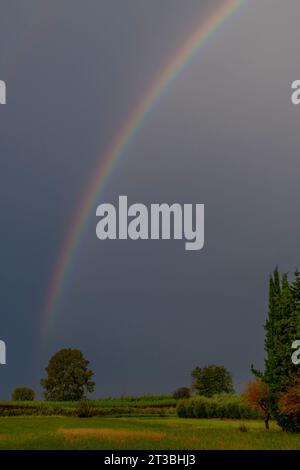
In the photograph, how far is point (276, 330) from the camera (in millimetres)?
49938

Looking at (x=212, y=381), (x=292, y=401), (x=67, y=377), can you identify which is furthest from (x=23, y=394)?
(x=292, y=401)

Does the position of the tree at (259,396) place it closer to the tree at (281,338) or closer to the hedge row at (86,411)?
the tree at (281,338)

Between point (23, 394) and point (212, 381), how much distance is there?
14.8 meters

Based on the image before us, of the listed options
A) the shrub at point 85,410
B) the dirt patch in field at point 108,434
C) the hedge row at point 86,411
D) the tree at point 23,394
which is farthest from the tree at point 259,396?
the tree at point 23,394

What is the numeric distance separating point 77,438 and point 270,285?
1807cm

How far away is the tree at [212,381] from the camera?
5612cm

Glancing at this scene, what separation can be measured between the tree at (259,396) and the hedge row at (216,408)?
1.87m

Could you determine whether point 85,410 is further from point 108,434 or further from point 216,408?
point 108,434

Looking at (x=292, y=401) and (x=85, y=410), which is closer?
(x=292, y=401)

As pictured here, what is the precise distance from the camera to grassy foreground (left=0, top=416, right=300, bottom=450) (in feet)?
124

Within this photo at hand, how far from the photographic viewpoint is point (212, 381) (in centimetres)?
5741

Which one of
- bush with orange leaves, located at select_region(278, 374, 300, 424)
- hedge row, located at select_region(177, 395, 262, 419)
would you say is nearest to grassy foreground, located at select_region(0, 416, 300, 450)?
bush with orange leaves, located at select_region(278, 374, 300, 424)
